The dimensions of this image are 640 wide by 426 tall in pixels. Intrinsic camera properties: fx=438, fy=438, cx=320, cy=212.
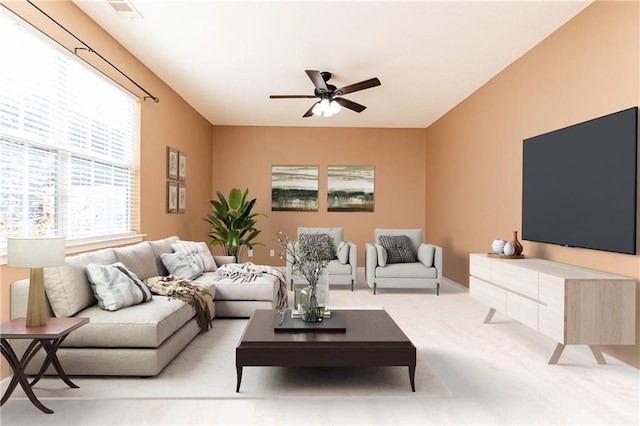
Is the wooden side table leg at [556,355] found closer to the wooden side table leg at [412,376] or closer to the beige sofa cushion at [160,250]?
the wooden side table leg at [412,376]

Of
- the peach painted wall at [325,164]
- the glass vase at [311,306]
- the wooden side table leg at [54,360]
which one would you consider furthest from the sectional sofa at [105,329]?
the peach painted wall at [325,164]

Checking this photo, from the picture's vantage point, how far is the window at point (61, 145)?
3.02m

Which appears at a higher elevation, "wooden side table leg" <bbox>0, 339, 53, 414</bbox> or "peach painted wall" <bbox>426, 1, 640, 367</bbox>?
"peach painted wall" <bbox>426, 1, 640, 367</bbox>

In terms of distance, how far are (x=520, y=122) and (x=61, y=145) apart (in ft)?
14.6

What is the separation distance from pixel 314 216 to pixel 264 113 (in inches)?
87.2

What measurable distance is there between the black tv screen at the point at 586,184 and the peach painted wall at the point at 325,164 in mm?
4125

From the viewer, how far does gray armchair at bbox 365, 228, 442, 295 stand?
239 inches

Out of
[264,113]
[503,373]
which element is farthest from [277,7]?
[264,113]

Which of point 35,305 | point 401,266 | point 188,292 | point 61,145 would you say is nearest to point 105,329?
point 35,305

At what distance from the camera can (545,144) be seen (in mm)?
4082

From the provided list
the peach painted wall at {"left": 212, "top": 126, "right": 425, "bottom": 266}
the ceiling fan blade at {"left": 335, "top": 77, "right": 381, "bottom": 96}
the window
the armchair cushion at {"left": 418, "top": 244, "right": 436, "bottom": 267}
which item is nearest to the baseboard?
the armchair cushion at {"left": 418, "top": 244, "right": 436, "bottom": 267}

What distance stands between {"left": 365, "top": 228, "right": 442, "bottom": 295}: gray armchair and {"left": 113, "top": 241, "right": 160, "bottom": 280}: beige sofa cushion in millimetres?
2967

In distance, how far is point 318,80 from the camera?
15.1 ft

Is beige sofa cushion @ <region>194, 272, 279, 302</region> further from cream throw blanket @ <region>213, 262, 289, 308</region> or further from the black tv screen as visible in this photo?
the black tv screen
